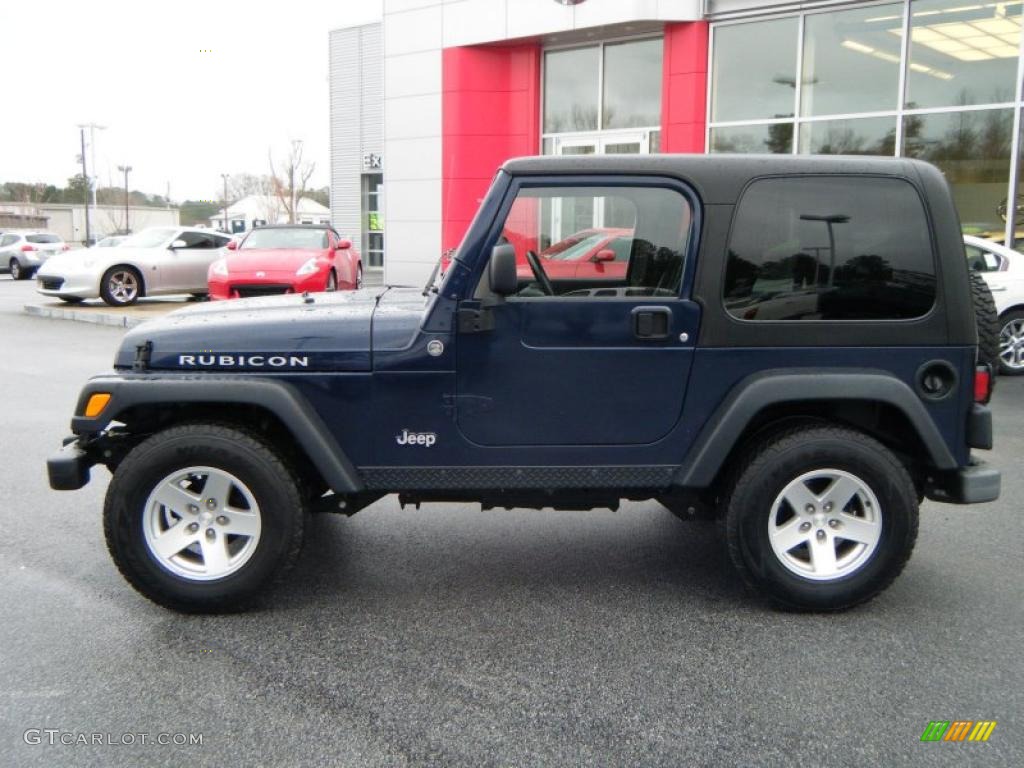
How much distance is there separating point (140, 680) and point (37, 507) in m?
2.63

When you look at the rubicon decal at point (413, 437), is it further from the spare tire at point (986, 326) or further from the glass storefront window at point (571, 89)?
the glass storefront window at point (571, 89)

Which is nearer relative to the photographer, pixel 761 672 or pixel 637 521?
pixel 761 672

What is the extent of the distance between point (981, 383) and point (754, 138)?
12650mm

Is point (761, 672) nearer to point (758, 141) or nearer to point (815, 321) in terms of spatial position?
point (815, 321)

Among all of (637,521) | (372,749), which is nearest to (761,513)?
(637,521)

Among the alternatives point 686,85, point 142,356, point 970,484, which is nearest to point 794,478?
point 970,484

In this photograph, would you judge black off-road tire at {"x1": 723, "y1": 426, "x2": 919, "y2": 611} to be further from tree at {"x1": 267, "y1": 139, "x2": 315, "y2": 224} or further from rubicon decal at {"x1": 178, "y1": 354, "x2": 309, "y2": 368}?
tree at {"x1": 267, "y1": 139, "x2": 315, "y2": 224}

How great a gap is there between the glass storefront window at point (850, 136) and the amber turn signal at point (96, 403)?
1290 centimetres

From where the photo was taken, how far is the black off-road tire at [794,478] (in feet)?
12.8

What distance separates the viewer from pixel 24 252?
1305 inches

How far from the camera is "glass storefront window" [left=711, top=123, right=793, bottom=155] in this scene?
1541 centimetres

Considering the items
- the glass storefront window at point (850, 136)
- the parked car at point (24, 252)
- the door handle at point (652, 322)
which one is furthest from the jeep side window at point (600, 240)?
the parked car at point (24, 252)

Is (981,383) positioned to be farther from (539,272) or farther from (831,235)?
(539,272)

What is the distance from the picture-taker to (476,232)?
12.8 feet
